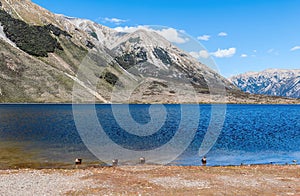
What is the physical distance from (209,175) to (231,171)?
4362 millimetres

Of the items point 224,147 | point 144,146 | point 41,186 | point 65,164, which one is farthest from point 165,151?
point 41,186

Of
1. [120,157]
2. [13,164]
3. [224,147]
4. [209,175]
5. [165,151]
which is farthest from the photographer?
[224,147]

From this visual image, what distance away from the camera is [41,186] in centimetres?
2886

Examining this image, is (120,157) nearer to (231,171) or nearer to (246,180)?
(231,171)

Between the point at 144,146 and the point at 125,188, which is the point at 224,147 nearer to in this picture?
the point at 144,146

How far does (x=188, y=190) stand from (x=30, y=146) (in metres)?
42.7

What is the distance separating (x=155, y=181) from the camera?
31.7 metres

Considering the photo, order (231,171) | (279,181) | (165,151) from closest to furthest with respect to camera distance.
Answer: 1. (279,181)
2. (231,171)
3. (165,151)

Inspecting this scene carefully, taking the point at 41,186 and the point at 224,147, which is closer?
the point at 41,186

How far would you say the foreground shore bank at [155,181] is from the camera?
27291mm

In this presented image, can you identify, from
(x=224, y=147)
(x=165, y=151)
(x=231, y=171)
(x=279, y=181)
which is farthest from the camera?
(x=224, y=147)

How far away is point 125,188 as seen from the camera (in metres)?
28.4

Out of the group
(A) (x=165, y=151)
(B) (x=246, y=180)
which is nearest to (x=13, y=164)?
(A) (x=165, y=151)

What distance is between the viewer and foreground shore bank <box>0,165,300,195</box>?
27.3 m
